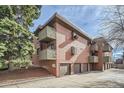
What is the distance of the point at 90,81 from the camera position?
17.9 ft

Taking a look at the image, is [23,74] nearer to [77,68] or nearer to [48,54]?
[48,54]

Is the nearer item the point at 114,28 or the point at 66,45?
the point at 114,28

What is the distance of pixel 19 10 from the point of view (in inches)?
212

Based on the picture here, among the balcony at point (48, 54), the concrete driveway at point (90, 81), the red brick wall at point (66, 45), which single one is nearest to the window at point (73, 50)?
the red brick wall at point (66, 45)

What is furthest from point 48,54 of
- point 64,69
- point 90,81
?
point 90,81

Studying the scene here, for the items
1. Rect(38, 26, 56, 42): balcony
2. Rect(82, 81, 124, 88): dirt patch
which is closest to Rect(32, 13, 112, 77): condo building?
Rect(38, 26, 56, 42): balcony

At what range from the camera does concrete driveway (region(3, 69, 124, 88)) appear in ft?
15.9

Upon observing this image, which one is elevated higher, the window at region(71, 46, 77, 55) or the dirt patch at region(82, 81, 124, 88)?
the window at region(71, 46, 77, 55)

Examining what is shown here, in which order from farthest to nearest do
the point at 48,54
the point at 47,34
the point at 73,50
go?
the point at 73,50, the point at 48,54, the point at 47,34

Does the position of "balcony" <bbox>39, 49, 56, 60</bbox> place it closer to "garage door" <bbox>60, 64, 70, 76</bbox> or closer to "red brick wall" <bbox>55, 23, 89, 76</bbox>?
"red brick wall" <bbox>55, 23, 89, 76</bbox>

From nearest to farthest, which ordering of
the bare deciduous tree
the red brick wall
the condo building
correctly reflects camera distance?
1. the bare deciduous tree
2. the condo building
3. the red brick wall

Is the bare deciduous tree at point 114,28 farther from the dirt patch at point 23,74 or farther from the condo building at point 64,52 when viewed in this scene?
the dirt patch at point 23,74
